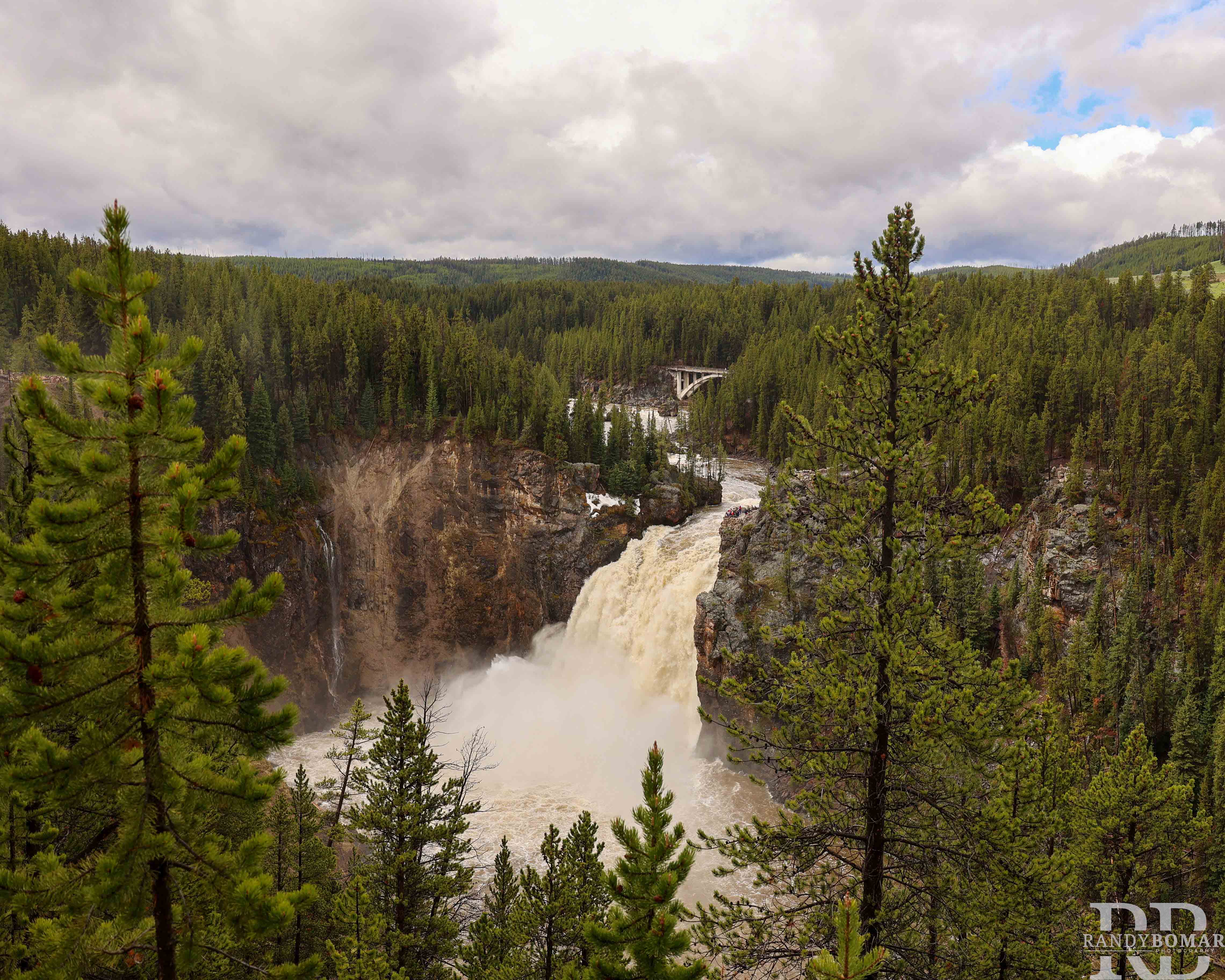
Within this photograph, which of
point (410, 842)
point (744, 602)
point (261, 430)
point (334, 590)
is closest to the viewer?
point (410, 842)

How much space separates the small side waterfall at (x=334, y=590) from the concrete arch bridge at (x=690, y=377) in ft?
289

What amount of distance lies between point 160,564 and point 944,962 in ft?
67.7

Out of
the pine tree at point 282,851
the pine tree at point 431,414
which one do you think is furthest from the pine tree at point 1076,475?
the pine tree at point 282,851

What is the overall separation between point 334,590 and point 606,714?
1228 inches

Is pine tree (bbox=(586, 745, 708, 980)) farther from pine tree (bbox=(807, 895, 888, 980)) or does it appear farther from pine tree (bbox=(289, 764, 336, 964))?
pine tree (bbox=(289, 764, 336, 964))

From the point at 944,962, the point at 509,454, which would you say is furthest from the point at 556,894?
the point at 509,454

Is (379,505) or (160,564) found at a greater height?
(160,564)

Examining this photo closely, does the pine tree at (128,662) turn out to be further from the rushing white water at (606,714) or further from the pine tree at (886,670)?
the rushing white water at (606,714)

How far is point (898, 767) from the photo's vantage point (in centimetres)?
1365

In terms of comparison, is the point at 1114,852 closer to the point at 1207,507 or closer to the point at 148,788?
the point at 148,788

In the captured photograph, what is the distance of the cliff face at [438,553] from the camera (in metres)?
67.8

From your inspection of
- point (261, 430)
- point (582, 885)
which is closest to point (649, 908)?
point (582, 885)

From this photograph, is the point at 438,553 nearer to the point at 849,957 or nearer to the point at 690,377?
the point at 849,957

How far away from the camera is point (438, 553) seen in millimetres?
71875
